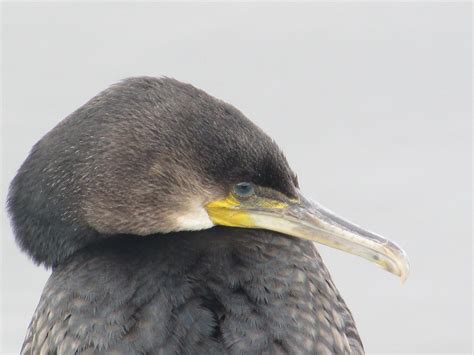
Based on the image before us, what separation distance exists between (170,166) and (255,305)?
1.96ft

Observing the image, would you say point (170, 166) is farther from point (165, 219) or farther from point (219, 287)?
point (219, 287)

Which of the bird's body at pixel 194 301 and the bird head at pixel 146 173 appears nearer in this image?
the bird's body at pixel 194 301

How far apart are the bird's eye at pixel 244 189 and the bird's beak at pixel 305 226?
0.15 ft

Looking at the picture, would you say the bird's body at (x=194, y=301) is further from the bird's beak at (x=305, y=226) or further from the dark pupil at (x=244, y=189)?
the dark pupil at (x=244, y=189)

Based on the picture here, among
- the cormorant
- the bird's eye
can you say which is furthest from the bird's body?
the bird's eye

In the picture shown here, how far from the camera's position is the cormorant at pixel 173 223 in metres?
4.35

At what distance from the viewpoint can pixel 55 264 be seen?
4.64 metres

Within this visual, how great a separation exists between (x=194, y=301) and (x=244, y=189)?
0.49 metres

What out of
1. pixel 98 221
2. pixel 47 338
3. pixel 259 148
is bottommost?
pixel 47 338

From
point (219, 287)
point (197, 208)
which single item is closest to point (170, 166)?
point (197, 208)

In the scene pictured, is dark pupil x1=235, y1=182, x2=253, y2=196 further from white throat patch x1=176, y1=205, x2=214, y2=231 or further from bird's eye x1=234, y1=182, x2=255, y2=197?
white throat patch x1=176, y1=205, x2=214, y2=231

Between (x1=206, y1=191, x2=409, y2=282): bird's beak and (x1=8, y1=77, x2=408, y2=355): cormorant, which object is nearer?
(x1=8, y1=77, x2=408, y2=355): cormorant

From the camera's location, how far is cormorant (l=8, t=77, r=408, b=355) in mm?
4348

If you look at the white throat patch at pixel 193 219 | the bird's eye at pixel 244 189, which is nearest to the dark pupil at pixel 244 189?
the bird's eye at pixel 244 189
